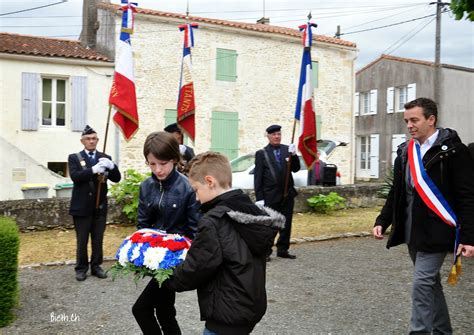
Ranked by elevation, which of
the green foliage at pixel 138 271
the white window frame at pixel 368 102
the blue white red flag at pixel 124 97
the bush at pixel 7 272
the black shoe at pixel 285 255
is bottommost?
the black shoe at pixel 285 255

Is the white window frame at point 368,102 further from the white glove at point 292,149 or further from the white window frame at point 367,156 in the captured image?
the white glove at point 292,149

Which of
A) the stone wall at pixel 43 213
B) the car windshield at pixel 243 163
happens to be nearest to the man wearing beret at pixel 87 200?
the stone wall at pixel 43 213

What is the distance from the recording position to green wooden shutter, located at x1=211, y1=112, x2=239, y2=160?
67.6 ft

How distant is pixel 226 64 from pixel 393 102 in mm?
14043

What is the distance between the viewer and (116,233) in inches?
362

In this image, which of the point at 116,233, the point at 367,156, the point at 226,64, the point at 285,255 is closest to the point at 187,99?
the point at 116,233

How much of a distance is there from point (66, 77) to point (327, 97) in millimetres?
11142

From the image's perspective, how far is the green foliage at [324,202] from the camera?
1172cm

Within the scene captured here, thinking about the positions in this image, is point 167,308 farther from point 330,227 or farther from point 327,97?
point 327,97

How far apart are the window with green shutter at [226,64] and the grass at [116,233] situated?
987cm

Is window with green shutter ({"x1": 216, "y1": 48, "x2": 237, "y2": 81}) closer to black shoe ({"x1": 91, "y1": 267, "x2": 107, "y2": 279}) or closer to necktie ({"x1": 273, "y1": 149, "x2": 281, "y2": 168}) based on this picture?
necktie ({"x1": 273, "y1": 149, "x2": 281, "y2": 168})

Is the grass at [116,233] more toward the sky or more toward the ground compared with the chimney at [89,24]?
more toward the ground

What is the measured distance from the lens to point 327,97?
23.1 metres

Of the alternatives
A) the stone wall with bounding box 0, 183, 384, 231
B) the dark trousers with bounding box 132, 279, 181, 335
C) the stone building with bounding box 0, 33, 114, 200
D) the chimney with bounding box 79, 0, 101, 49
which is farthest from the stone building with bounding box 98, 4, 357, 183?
the dark trousers with bounding box 132, 279, 181, 335
